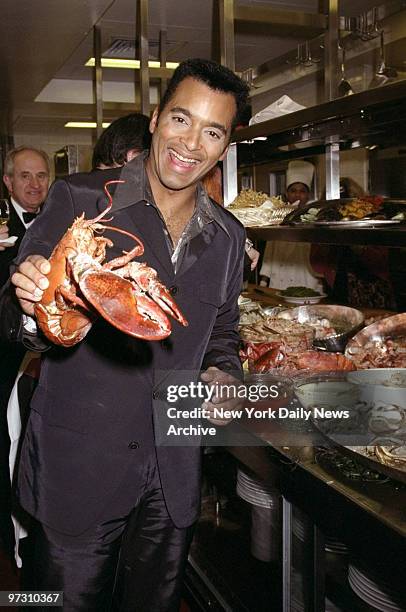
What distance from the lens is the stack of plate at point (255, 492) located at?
7.74ft

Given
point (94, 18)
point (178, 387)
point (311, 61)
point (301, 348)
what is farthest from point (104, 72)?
point (178, 387)

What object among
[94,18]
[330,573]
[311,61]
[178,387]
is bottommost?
[330,573]

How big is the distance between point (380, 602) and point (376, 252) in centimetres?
300

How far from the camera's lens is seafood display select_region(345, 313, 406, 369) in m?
2.21

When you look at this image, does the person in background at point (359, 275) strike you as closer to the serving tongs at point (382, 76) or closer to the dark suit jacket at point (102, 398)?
the serving tongs at point (382, 76)

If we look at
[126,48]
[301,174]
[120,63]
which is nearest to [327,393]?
[301,174]

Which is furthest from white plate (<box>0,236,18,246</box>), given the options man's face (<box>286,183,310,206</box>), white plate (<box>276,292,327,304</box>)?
man's face (<box>286,183,310,206</box>)

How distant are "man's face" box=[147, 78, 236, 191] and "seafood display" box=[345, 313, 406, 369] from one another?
3.11 feet

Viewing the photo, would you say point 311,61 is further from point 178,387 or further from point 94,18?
point 178,387

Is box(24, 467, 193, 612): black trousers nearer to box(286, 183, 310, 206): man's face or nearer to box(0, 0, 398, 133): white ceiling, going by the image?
box(0, 0, 398, 133): white ceiling

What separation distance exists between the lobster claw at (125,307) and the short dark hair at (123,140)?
5.71ft

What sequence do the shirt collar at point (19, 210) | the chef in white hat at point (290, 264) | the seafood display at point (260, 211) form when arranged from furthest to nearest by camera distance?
1. the chef in white hat at point (290, 264)
2. the shirt collar at point (19, 210)
3. the seafood display at point (260, 211)

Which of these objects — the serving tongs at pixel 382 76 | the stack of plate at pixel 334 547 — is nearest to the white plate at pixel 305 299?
the serving tongs at pixel 382 76

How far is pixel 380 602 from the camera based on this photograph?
173 cm
